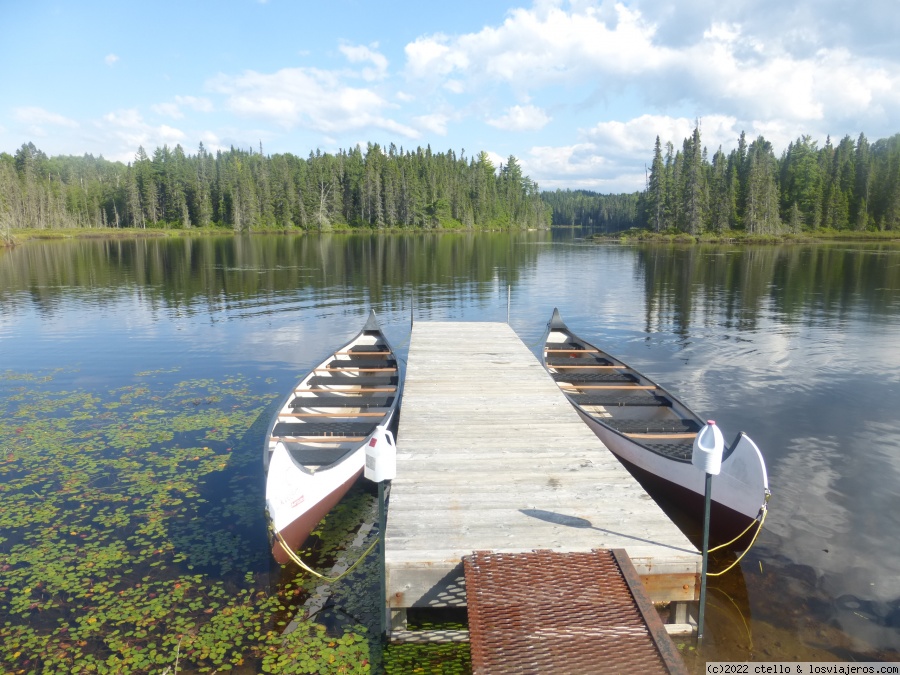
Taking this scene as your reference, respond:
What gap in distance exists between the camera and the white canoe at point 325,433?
730 centimetres

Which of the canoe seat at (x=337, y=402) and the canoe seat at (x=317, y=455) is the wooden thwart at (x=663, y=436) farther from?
the canoe seat at (x=337, y=402)

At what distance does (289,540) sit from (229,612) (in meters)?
1.09

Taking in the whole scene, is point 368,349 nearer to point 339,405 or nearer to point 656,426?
point 339,405

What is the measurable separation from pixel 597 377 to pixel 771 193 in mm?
104058

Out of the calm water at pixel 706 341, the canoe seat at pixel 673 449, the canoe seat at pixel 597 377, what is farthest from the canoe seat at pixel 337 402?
the canoe seat at pixel 673 449

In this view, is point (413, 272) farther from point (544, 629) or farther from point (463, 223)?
point (463, 223)

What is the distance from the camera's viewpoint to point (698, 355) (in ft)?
68.0

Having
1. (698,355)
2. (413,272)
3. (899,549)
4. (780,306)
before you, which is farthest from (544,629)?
(413,272)

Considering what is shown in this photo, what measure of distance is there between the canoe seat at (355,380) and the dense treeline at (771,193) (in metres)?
95.1

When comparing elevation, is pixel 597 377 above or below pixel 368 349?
below

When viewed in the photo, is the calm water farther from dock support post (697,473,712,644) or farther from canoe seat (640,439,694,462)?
canoe seat (640,439,694,462)

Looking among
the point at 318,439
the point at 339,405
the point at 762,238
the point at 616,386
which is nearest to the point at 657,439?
the point at 616,386

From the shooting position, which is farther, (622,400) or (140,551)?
(622,400)

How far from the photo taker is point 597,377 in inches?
552
